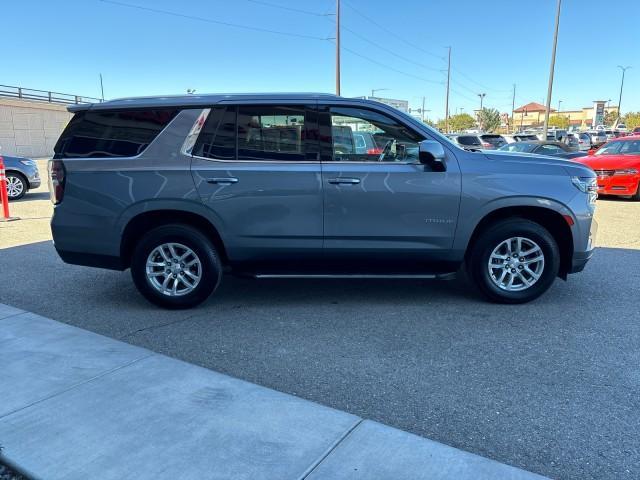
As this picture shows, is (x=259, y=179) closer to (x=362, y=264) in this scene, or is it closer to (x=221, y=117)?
(x=221, y=117)

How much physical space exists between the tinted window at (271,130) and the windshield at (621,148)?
37.4 ft

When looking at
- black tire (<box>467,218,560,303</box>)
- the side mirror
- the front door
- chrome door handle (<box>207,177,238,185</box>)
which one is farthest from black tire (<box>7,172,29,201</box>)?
black tire (<box>467,218,560,303</box>)

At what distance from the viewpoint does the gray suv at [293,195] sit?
4.73 metres

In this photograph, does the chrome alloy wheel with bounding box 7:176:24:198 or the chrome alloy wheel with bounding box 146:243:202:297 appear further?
the chrome alloy wheel with bounding box 7:176:24:198

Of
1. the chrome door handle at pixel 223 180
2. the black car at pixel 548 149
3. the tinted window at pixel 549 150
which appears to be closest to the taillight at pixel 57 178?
the chrome door handle at pixel 223 180

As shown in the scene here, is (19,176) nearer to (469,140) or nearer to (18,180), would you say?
(18,180)

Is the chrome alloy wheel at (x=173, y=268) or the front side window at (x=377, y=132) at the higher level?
the front side window at (x=377, y=132)

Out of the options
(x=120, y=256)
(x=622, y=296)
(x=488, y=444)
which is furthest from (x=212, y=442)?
(x=622, y=296)

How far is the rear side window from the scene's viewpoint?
4801 millimetres

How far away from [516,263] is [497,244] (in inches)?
11.3

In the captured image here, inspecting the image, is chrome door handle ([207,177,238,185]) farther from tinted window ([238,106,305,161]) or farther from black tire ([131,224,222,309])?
black tire ([131,224,222,309])

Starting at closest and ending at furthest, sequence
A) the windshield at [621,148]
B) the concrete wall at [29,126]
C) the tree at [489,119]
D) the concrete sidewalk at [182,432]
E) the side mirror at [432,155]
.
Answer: the concrete sidewalk at [182,432] < the side mirror at [432,155] < the windshield at [621,148] < the concrete wall at [29,126] < the tree at [489,119]

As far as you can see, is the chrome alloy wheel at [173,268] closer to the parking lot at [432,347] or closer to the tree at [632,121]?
the parking lot at [432,347]

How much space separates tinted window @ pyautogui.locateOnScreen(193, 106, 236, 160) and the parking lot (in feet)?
4.97
